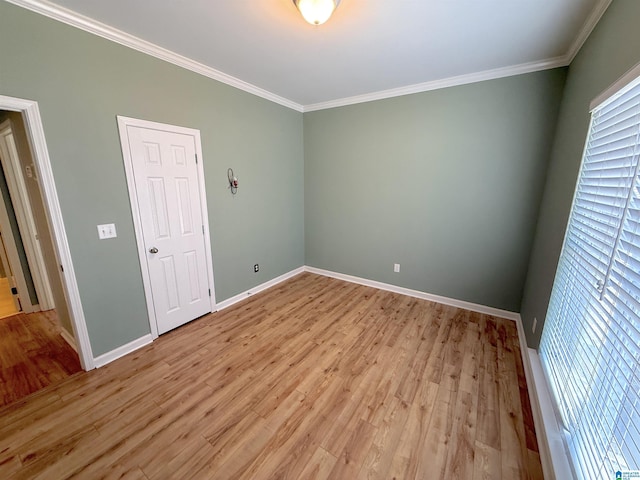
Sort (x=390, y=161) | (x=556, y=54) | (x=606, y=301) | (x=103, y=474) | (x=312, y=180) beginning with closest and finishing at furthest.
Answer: (x=606, y=301) < (x=103, y=474) < (x=556, y=54) < (x=390, y=161) < (x=312, y=180)

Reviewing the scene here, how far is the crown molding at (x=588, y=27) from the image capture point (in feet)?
5.20

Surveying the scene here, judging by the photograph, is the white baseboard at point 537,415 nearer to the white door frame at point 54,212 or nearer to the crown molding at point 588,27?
the crown molding at point 588,27

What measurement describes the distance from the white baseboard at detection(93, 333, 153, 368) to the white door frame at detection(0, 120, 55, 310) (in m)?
1.35

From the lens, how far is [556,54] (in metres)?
2.28

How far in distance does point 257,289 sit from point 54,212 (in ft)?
7.54

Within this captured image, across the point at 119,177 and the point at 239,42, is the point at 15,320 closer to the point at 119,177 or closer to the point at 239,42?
the point at 119,177

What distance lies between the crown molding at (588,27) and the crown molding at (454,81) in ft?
0.51

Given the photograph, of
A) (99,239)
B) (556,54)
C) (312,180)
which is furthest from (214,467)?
(556,54)

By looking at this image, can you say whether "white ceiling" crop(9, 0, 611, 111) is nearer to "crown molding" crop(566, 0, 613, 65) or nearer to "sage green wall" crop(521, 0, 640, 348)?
"crown molding" crop(566, 0, 613, 65)

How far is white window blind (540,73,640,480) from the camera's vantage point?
94 cm

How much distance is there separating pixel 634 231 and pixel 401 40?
6.75ft

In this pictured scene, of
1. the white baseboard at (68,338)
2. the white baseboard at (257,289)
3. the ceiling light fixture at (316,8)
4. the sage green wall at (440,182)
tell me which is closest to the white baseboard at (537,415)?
the sage green wall at (440,182)

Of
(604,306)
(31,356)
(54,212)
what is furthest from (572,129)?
(31,356)

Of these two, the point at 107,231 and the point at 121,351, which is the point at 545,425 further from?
the point at 107,231
